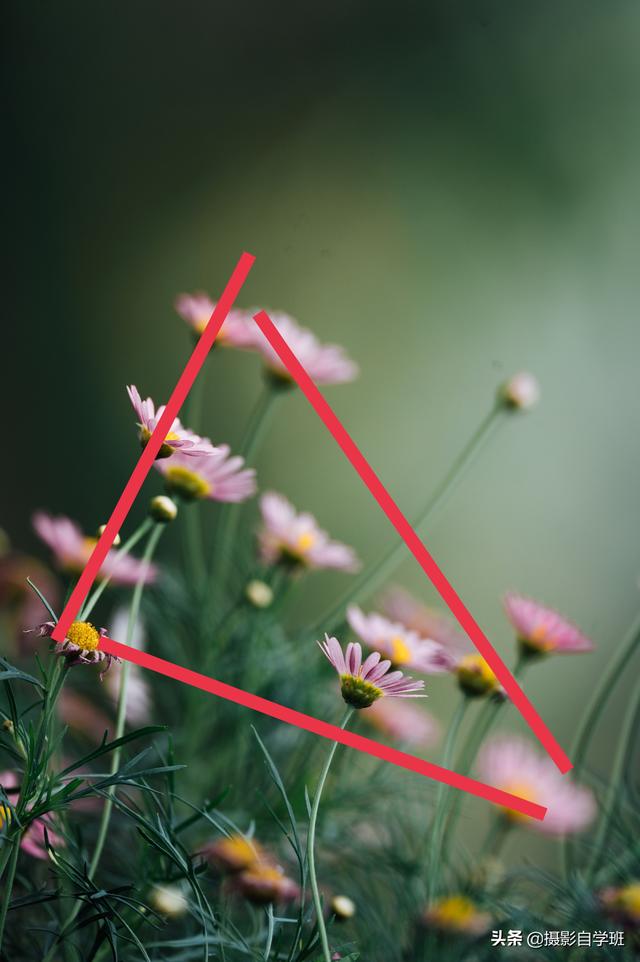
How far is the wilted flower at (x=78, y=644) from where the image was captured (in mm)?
243

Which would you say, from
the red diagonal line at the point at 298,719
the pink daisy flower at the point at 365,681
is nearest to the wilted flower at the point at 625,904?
the red diagonal line at the point at 298,719

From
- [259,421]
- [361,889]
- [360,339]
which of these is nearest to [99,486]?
[360,339]

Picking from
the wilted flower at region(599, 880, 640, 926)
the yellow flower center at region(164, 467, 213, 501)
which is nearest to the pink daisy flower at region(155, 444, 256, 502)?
the yellow flower center at region(164, 467, 213, 501)

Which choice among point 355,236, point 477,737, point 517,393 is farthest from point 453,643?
point 355,236

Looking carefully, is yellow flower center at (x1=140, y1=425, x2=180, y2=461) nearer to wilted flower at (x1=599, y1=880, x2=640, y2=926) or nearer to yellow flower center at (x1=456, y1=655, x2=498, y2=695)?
yellow flower center at (x1=456, y1=655, x2=498, y2=695)

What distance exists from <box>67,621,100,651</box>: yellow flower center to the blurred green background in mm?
743

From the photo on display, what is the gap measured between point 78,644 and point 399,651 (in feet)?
0.41

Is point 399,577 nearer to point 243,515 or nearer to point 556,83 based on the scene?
point 243,515

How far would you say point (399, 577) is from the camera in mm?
1032

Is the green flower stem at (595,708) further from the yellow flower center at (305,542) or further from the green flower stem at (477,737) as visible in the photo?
the yellow flower center at (305,542)

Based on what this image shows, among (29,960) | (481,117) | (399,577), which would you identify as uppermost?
(481,117)

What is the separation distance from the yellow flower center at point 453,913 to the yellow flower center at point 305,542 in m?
0.16

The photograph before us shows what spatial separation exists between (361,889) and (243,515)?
53 centimetres

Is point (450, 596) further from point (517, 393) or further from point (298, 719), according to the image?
point (517, 393)
